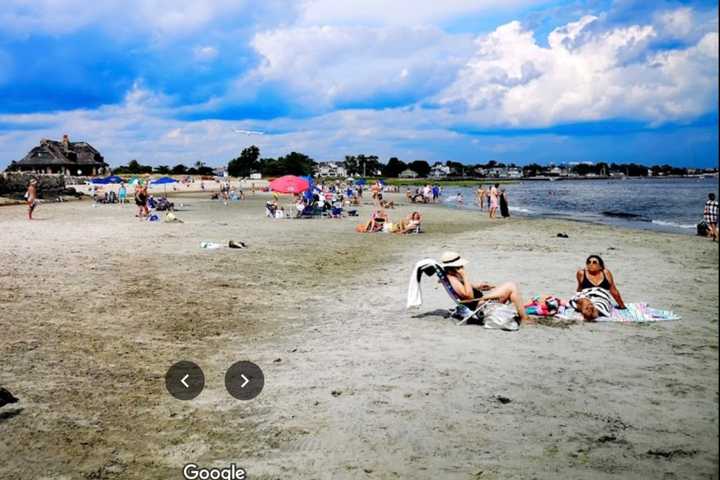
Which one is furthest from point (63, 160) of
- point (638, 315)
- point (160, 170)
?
point (638, 315)

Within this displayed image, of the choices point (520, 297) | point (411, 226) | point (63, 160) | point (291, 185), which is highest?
point (63, 160)

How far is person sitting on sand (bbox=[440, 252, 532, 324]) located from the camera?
859 centimetres

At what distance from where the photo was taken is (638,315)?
8750mm

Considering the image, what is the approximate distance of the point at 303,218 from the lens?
105 ft

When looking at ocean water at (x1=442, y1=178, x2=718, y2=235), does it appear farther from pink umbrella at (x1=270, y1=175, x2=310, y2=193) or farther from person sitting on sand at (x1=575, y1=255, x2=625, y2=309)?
pink umbrella at (x1=270, y1=175, x2=310, y2=193)

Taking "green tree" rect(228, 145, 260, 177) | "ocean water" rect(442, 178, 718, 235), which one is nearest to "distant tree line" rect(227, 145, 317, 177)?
"green tree" rect(228, 145, 260, 177)

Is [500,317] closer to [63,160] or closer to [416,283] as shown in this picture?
[416,283]

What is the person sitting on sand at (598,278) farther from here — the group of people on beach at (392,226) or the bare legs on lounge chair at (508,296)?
the group of people on beach at (392,226)

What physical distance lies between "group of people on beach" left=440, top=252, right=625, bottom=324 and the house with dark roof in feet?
312

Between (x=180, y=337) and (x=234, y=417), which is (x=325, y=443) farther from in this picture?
(x=180, y=337)

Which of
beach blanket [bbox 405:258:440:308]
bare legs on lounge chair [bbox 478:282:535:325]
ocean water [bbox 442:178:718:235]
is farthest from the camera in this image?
ocean water [bbox 442:178:718:235]

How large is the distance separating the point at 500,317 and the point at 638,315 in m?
2.41

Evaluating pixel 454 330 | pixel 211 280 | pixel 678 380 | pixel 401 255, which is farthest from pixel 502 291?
pixel 401 255

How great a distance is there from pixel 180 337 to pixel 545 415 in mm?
5504
